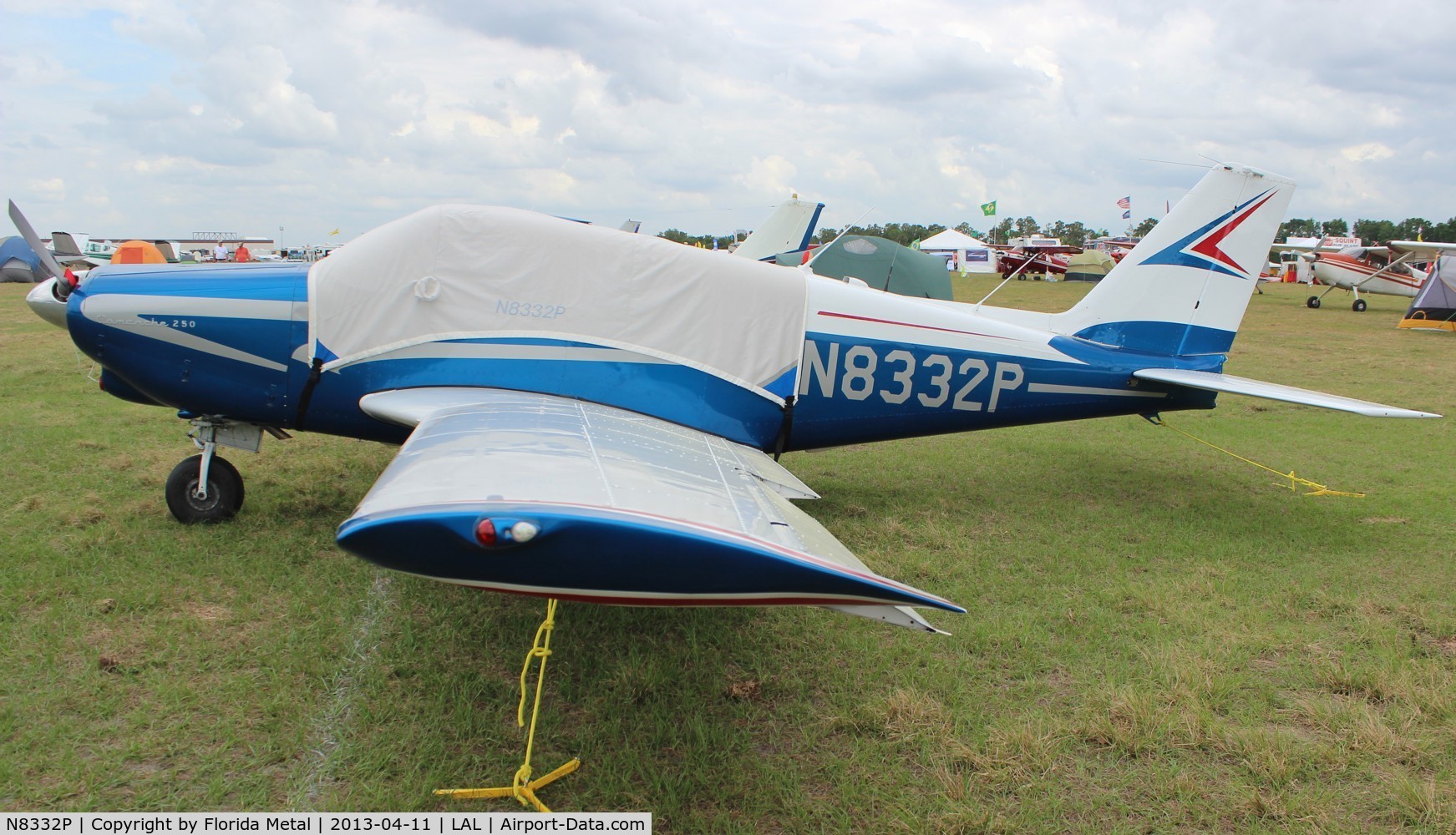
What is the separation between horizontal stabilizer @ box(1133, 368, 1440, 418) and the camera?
5.48 metres

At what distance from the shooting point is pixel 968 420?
5.85m

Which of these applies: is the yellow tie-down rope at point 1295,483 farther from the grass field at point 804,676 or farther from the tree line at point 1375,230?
the tree line at point 1375,230

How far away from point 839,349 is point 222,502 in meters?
4.09

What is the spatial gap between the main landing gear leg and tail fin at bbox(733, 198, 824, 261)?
58.0 ft

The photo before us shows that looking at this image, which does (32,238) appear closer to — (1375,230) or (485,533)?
(485,533)

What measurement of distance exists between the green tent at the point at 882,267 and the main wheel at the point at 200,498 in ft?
51.6

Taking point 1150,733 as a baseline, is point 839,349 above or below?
above

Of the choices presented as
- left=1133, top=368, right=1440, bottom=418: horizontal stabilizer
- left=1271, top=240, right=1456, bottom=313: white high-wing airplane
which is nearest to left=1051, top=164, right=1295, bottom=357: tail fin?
left=1133, top=368, right=1440, bottom=418: horizontal stabilizer

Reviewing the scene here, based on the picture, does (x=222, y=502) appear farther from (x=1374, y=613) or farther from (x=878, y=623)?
(x=1374, y=613)

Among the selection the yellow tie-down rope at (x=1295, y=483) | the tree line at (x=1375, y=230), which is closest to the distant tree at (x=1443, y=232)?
the tree line at (x=1375, y=230)

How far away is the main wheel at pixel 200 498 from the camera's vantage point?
527 cm

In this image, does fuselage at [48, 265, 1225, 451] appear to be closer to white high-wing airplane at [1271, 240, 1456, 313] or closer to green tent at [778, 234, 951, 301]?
green tent at [778, 234, 951, 301]

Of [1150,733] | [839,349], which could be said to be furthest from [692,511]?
[839,349]

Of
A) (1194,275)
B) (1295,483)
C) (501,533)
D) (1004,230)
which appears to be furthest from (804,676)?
(1004,230)
